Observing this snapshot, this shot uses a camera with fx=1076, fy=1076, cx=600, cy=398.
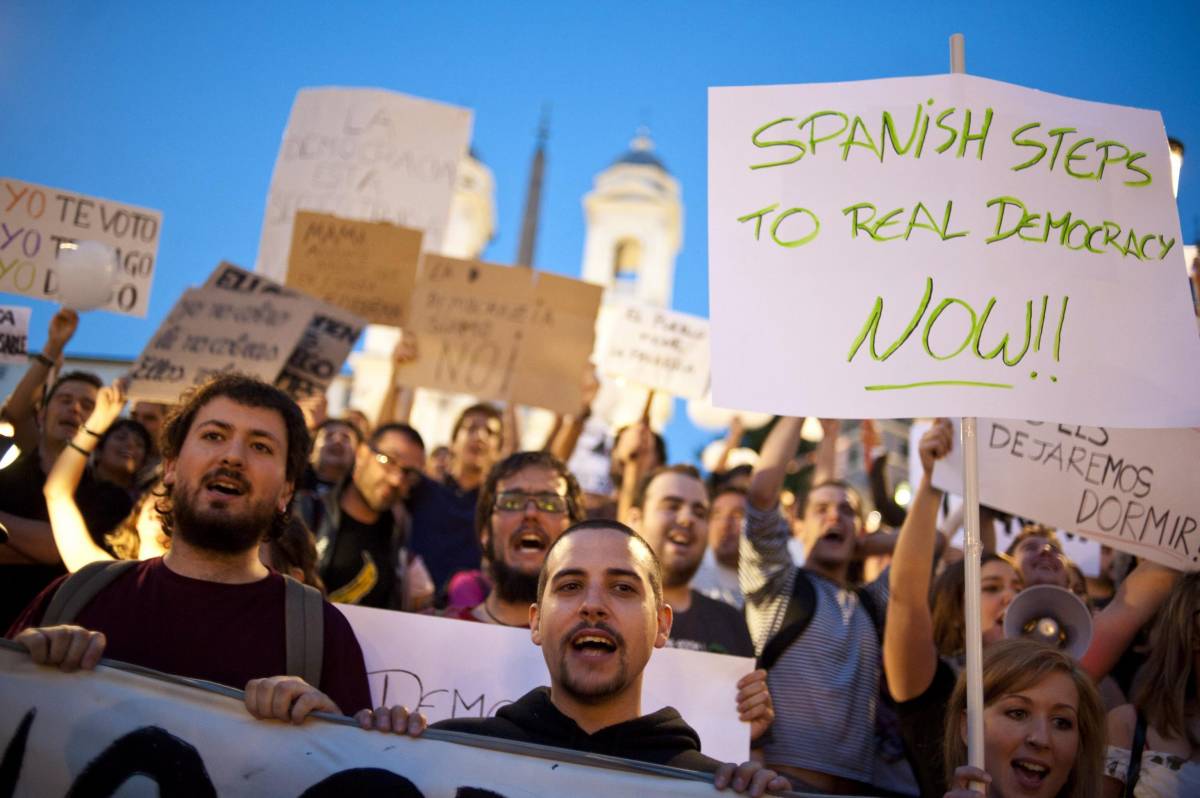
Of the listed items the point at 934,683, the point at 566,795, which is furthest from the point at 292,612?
the point at 934,683

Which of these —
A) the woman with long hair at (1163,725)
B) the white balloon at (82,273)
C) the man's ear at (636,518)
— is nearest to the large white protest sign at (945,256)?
the woman with long hair at (1163,725)

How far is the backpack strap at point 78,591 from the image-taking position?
7.88 feet

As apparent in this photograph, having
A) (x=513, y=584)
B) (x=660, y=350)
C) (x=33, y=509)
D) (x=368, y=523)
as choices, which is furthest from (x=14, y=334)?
(x=660, y=350)

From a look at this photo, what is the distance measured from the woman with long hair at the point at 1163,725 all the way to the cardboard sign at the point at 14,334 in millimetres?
3935

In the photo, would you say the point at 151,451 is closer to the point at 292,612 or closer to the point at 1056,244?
the point at 292,612

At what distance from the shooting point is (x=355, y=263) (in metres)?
6.00

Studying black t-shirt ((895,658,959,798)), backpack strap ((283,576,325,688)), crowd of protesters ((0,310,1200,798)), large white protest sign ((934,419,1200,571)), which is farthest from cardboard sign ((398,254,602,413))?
backpack strap ((283,576,325,688))

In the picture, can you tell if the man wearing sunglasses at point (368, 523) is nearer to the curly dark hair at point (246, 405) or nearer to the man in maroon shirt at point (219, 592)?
the curly dark hair at point (246, 405)

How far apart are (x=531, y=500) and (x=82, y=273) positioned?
213cm

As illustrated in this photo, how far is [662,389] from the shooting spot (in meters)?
7.03

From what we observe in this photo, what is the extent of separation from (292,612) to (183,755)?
44cm

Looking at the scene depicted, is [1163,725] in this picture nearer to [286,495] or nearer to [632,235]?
[286,495]

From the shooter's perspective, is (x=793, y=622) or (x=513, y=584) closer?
(x=513, y=584)

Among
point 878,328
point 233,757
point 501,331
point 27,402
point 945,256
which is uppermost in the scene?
point 501,331
